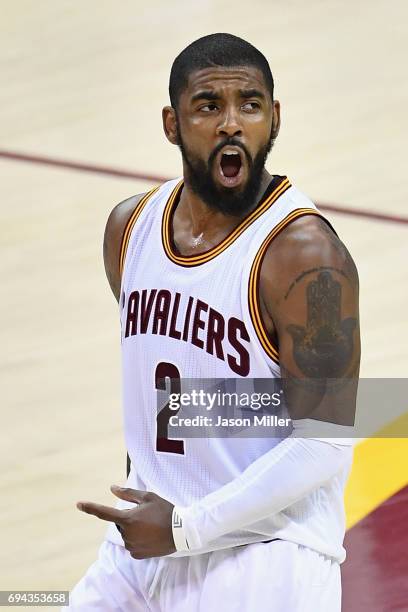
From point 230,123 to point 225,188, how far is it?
14 centimetres

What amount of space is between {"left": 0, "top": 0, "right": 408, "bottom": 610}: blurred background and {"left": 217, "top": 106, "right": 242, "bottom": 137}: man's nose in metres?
1.65

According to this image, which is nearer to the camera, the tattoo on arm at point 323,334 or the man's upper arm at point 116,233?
the tattoo on arm at point 323,334

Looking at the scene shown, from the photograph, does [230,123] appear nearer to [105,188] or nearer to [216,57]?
[216,57]

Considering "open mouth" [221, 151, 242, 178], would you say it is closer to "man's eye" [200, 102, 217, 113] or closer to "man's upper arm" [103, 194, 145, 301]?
"man's eye" [200, 102, 217, 113]

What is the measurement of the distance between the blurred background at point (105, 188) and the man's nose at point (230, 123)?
65.1 inches

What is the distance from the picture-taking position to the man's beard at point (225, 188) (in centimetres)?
304

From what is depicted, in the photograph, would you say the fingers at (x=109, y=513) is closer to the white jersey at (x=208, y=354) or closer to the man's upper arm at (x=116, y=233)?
the white jersey at (x=208, y=354)

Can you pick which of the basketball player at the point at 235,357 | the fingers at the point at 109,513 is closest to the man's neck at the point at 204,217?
the basketball player at the point at 235,357

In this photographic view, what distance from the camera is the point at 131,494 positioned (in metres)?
3.06

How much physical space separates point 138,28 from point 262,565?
19.6ft

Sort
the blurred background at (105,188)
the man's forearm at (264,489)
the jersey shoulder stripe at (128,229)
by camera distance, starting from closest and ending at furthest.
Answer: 1. the man's forearm at (264,489)
2. the jersey shoulder stripe at (128,229)
3. the blurred background at (105,188)

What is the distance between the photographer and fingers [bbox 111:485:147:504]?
306 centimetres

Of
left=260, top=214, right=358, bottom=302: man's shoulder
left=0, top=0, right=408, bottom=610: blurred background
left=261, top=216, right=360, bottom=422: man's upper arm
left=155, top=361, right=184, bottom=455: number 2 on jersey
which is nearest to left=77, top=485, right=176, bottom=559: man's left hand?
left=155, top=361, right=184, bottom=455: number 2 on jersey

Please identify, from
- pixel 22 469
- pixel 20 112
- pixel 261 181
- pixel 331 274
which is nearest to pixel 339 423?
pixel 331 274
